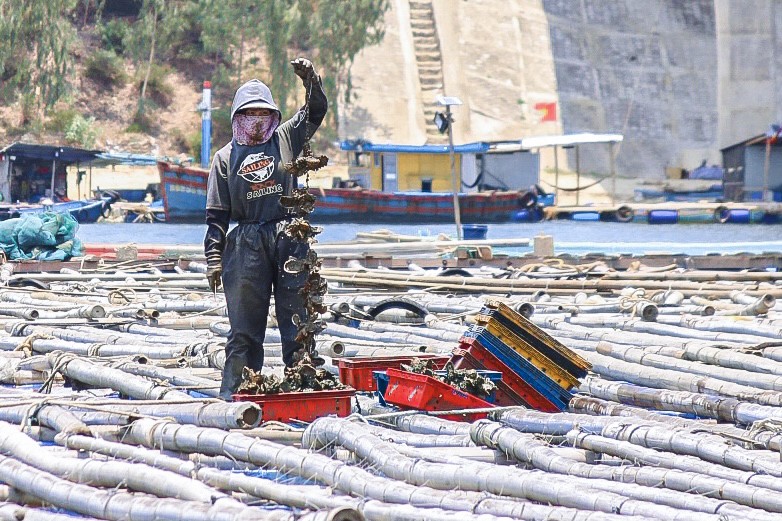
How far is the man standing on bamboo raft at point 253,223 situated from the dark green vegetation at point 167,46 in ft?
157

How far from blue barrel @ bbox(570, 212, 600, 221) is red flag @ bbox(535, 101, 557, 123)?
610 inches

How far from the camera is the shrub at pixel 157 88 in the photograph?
57562 millimetres

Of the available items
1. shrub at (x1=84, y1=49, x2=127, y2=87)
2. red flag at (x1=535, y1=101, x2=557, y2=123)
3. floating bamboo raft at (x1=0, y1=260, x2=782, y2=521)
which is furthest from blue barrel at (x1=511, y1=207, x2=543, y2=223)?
floating bamboo raft at (x1=0, y1=260, x2=782, y2=521)

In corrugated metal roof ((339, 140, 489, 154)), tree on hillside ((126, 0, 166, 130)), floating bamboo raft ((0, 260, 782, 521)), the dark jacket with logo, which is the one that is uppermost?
tree on hillside ((126, 0, 166, 130))

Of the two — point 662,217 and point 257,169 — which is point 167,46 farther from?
point 257,169

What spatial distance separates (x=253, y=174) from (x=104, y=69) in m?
53.4

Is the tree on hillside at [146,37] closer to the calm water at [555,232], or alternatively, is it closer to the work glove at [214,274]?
the calm water at [555,232]

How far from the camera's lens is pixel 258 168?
24.1ft

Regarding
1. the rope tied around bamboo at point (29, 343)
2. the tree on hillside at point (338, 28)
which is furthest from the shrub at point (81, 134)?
the rope tied around bamboo at point (29, 343)

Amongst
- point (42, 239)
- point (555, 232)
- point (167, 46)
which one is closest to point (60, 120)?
point (167, 46)

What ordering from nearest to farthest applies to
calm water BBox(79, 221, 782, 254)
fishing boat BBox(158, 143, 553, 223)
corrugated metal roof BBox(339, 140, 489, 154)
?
calm water BBox(79, 221, 782, 254) → fishing boat BBox(158, 143, 553, 223) → corrugated metal roof BBox(339, 140, 489, 154)

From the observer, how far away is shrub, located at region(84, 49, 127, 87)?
2313 inches

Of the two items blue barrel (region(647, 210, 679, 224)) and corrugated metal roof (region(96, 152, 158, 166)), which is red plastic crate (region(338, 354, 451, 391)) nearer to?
blue barrel (region(647, 210, 679, 224))

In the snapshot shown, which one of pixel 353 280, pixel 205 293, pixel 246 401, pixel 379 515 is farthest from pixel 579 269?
pixel 379 515
